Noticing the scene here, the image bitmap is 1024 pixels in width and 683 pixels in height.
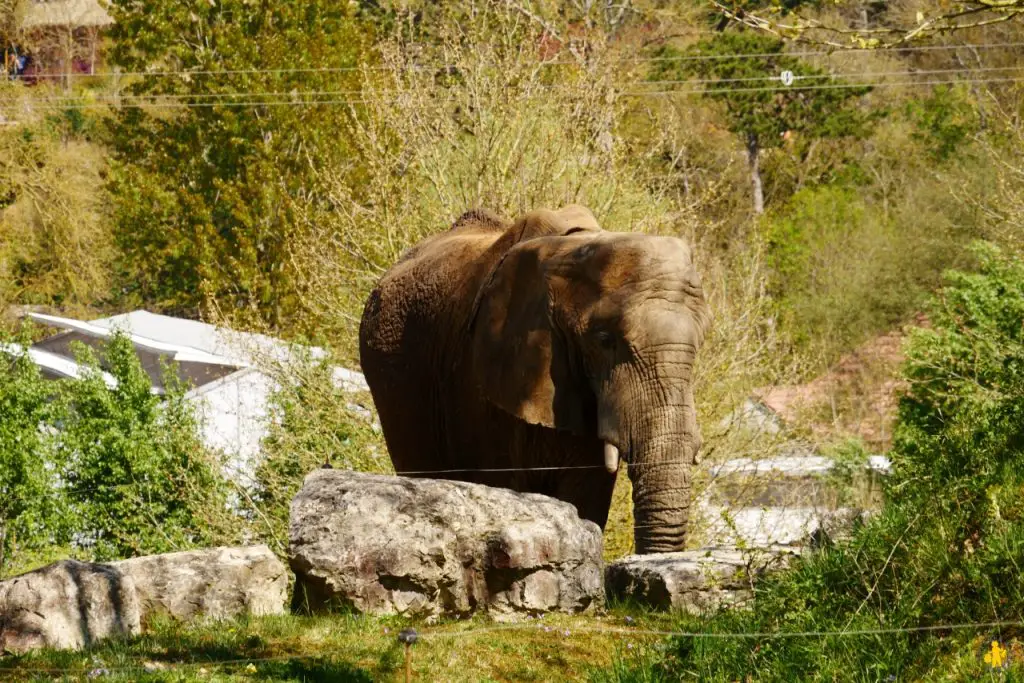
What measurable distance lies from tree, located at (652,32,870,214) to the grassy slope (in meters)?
42.8

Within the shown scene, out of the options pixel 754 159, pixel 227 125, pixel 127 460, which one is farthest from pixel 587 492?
pixel 754 159

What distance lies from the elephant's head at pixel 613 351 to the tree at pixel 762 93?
40579 millimetres

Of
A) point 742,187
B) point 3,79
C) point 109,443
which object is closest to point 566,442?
point 109,443

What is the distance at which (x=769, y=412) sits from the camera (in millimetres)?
17875

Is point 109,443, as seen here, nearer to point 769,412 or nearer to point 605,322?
point 769,412

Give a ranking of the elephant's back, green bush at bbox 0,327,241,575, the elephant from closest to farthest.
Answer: the elephant
the elephant's back
green bush at bbox 0,327,241,575

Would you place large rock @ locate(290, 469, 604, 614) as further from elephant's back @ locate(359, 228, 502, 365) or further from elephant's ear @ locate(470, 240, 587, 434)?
elephant's back @ locate(359, 228, 502, 365)

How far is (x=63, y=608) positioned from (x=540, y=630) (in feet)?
7.84

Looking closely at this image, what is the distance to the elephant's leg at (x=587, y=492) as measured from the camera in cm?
992

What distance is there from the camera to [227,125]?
120 feet

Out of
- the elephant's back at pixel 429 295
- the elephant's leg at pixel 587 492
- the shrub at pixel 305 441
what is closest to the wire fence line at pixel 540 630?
Result: the elephant's leg at pixel 587 492

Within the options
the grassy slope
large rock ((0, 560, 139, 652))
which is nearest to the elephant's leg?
the grassy slope

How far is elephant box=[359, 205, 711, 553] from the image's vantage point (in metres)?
9.16

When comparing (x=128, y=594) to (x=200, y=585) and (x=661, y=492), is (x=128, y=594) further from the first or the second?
(x=661, y=492)
